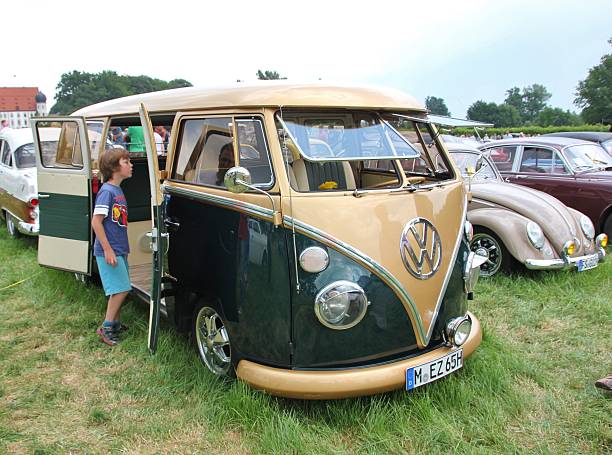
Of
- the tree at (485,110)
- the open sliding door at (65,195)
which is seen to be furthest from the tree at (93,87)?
the open sliding door at (65,195)

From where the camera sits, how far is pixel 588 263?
597 cm

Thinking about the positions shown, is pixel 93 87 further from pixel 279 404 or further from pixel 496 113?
pixel 279 404

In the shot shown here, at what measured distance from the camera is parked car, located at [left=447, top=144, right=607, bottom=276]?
5855mm

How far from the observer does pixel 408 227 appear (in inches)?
131

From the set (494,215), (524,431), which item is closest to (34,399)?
(524,431)

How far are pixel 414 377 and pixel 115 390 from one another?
2097 millimetres

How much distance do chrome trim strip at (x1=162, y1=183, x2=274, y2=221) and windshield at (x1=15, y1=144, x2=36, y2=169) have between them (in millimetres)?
5344

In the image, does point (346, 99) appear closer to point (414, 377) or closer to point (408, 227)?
point (408, 227)

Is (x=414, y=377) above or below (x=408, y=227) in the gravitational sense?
below

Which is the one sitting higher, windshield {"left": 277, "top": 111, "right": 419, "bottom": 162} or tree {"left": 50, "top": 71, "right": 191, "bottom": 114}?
tree {"left": 50, "top": 71, "right": 191, "bottom": 114}

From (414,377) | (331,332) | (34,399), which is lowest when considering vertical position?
(34,399)

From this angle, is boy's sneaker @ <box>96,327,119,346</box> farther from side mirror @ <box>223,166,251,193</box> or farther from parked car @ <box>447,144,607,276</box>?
parked car @ <box>447,144,607,276</box>

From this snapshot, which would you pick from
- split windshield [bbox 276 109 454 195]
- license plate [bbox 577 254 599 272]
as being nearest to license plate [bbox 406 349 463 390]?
split windshield [bbox 276 109 454 195]

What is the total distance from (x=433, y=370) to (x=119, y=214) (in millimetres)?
2690
